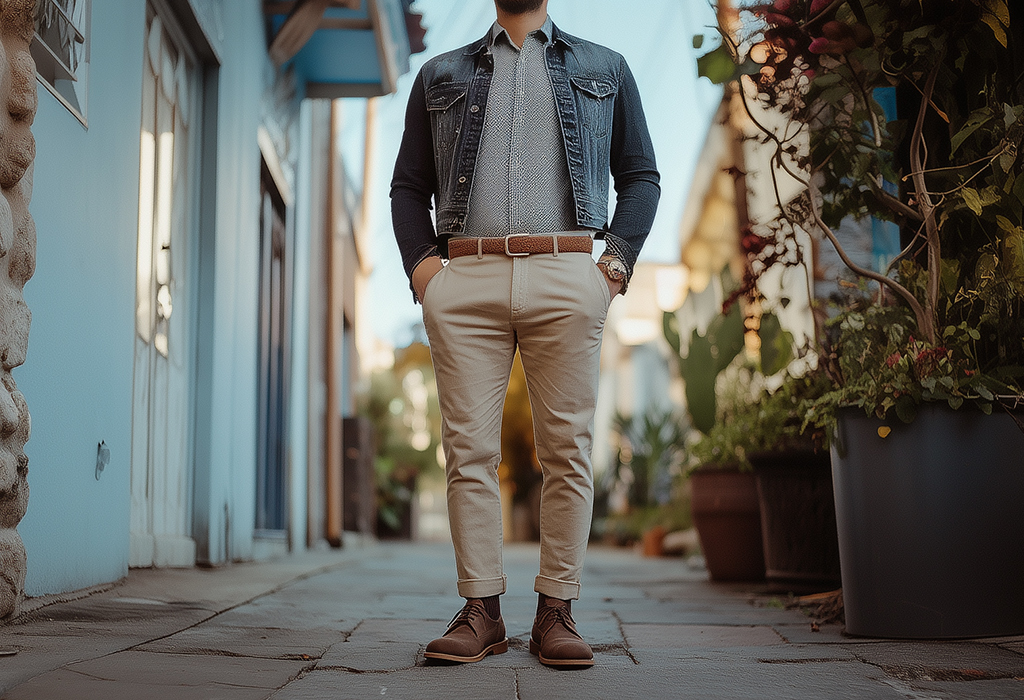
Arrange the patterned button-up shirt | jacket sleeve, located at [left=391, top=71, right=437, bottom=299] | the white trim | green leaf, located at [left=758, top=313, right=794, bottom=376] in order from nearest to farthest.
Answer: the patterned button-up shirt
jacket sleeve, located at [left=391, top=71, right=437, bottom=299]
green leaf, located at [left=758, top=313, right=794, bottom=376]
the white trim

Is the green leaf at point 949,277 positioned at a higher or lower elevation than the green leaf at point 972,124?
lower

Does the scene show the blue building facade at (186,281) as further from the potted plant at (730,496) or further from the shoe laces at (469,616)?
the potted plant at (730,496)

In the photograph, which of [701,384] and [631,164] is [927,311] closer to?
[631,164]

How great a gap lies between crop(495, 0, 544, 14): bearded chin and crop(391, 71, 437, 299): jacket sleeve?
0.74ft

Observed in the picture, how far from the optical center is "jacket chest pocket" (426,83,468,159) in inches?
78.7

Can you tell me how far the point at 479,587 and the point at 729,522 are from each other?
2.08m

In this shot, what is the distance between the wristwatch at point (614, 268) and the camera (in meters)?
1.92

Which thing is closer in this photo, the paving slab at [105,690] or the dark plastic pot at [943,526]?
the paving slab at [105,690]

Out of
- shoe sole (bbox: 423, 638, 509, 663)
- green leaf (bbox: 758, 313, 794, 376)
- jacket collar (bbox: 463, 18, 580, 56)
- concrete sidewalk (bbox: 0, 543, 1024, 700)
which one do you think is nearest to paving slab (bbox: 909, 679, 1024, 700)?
concrete sidewalk (bbox: 0, 543, 1024, 700)

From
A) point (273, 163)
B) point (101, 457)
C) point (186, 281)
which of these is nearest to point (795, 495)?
point (101, 457)

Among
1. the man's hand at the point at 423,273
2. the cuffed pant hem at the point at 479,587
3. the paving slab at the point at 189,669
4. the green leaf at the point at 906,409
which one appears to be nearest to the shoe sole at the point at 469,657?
the cuffed pant hem at the point at 479,587

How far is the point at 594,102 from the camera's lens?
2.01m

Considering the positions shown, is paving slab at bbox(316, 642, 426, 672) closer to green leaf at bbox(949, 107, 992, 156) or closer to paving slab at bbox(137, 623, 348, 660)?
paving slab at bbox(137, 623, 348, 660)

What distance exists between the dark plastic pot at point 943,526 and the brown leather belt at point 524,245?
29.6 inches
